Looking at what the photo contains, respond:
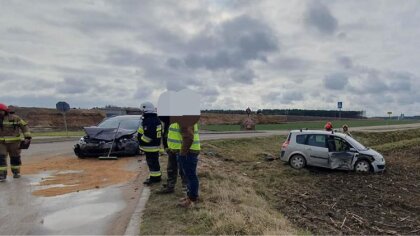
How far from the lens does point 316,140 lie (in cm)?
1662

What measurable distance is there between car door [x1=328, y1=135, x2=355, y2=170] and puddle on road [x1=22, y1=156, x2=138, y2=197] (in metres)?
7.25

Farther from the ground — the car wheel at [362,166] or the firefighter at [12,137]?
the firefighter at [12,137]

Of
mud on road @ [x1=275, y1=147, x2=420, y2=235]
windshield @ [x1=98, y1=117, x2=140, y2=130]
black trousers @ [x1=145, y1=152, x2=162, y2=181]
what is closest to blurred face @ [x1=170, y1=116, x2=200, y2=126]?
mud on road @ [x1=275, y1=147, x2=420, y2=235]

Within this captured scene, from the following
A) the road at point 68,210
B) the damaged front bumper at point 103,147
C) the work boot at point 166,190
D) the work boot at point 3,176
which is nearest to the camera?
the road at point 68,210

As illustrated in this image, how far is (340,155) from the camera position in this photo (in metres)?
16.1

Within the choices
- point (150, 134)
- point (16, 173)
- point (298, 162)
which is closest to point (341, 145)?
point (298, 162)

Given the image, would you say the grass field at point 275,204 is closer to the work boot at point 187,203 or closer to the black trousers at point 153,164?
the work boot at point 187,203

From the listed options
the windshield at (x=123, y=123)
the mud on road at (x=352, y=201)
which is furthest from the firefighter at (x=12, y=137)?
the mud on road at (x=352, y=201)

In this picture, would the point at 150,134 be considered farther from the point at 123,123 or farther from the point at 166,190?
the point at 123,123

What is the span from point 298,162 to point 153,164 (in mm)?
8551

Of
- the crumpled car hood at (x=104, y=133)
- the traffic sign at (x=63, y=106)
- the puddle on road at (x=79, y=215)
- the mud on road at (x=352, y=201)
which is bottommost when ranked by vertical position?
the mud on road at (x=352, y=201)

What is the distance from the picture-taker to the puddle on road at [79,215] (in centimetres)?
673

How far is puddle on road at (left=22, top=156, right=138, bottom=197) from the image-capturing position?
31.9 ft

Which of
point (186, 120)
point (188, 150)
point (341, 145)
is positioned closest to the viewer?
point (186, 120)
